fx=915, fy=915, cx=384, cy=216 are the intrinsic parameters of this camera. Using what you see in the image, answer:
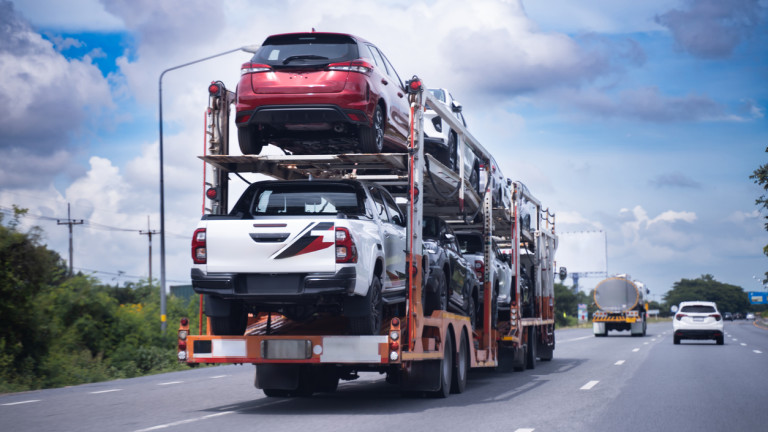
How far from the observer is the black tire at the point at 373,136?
10.9 m

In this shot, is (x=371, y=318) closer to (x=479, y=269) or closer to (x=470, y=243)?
(x=479, y=269)

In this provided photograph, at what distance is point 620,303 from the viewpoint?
4350 centimetres

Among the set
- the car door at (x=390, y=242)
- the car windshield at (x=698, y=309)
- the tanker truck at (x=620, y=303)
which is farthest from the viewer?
the tanker truck at (x=620, y=303)

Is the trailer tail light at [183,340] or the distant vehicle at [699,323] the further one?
the distant vehicle at [699,323]

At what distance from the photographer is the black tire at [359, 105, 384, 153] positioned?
35.6 ft

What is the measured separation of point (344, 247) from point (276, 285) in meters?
0.82

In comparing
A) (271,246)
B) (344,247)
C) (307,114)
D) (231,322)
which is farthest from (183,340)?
(307,114)

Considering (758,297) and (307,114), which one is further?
(758,297)

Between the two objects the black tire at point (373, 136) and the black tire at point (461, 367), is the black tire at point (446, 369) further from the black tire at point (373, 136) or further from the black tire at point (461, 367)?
the black tire at point (373, 136)

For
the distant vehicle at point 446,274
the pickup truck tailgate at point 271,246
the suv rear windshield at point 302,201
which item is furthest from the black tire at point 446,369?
the pickup truck tailgate at point 271,246

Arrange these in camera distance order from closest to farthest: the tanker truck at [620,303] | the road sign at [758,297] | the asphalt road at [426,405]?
the asphalt road at [426,405]
the tanker truck at [620,303]
the road sign at [758,297]

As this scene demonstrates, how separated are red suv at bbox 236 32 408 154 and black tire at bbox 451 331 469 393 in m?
3.75

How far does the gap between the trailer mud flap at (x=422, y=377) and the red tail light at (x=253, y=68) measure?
14.0 feet

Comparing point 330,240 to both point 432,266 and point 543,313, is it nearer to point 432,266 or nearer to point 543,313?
point 432,266
